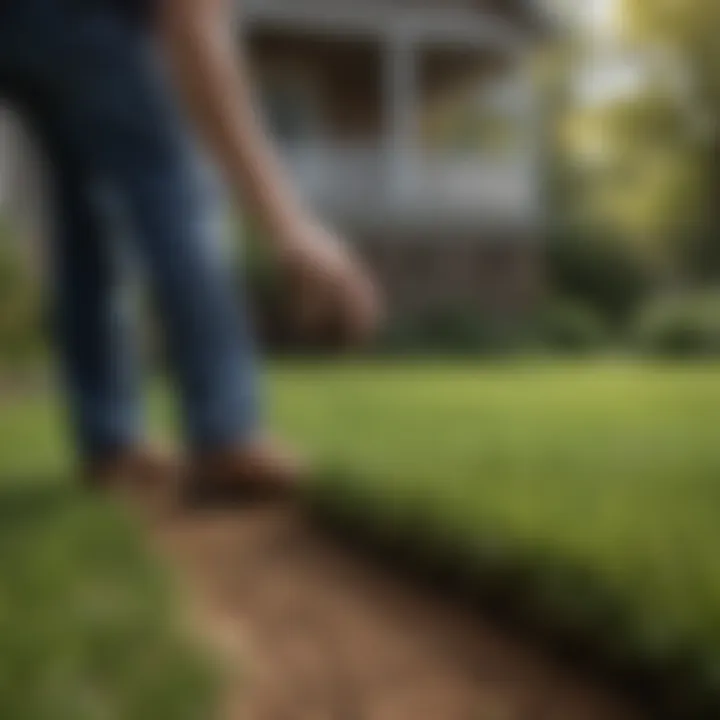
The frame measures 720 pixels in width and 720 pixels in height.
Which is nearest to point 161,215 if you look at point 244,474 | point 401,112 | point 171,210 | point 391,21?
point 171,210

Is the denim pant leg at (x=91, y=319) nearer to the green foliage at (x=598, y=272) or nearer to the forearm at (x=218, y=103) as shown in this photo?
the forearm at (x=218, y=103)

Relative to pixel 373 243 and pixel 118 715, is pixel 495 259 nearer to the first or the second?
pixel 373 243

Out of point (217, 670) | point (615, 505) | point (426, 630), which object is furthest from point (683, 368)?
point (217, 670)

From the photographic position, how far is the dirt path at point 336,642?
2.16ft

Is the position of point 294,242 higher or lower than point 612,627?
higher

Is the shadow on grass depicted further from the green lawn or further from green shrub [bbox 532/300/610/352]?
green shrub [bbox 532/300/610/352]

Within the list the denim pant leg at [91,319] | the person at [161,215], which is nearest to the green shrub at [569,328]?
the person at [161,215]

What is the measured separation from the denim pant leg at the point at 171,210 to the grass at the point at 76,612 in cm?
8

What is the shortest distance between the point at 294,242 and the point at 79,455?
19 centimetres

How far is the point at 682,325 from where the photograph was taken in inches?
33.0

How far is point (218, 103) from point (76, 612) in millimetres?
256

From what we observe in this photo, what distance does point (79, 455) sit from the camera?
0.90 metres

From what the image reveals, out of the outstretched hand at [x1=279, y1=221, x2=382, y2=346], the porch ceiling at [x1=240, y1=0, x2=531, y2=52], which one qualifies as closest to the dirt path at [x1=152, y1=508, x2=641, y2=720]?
the outstretched hand at [x1=279, y1=221, x2=382, y2=346]

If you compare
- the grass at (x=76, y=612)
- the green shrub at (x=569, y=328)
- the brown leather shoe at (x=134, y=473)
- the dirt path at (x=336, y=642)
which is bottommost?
the dirt path at (x=336, y=642)
